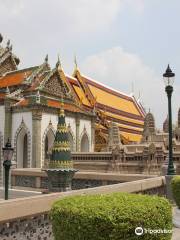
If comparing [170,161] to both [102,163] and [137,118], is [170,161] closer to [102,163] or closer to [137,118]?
[102,163]

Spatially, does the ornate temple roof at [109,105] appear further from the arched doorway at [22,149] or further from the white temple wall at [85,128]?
the arched doorway at [22,149]

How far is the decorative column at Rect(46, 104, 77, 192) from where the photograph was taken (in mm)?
10945

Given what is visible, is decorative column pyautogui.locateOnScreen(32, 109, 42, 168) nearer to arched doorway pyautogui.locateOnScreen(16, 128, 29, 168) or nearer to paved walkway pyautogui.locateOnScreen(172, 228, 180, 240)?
arched doorway pyautogui.locateOnScreen(16, 128, 29, 168)

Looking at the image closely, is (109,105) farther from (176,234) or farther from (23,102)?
(176,234)

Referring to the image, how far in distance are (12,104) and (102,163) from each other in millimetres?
8278

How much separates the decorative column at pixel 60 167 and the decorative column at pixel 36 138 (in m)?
14.0

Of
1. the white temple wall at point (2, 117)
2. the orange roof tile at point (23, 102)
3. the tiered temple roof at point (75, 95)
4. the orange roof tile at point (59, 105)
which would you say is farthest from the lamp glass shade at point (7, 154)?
the white temple wall at point (2, 117)

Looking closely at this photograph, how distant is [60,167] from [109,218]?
23.4ft

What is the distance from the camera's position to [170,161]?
36.4 ft

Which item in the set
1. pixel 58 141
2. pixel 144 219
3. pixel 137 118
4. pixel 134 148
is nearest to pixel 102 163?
pixel 134 148

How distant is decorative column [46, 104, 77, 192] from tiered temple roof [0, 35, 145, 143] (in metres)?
14.8

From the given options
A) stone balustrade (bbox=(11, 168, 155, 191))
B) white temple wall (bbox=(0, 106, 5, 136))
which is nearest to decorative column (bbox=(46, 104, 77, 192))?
stone balustrade (bbox=(11, 168, 155, 191))

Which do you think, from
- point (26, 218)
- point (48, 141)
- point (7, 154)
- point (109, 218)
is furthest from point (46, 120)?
point (109, 218)

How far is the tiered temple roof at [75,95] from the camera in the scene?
1094 inches
